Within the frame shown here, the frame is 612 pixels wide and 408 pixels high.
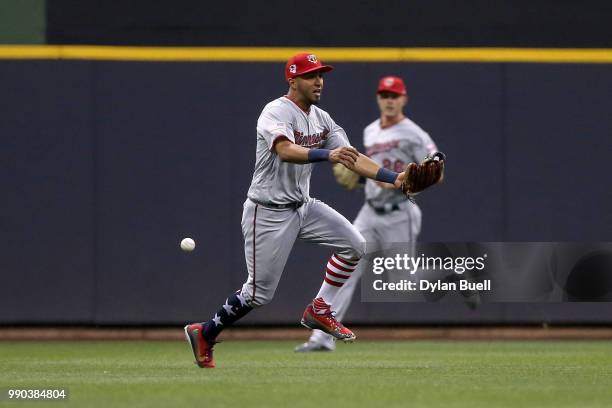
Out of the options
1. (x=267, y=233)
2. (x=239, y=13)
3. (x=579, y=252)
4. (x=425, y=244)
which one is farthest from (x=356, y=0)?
(x=267, y=233)

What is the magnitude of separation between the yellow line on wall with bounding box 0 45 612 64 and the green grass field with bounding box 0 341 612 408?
8.48 ft

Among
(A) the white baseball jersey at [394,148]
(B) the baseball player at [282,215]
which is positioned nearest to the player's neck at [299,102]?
(B) the baseball player at [282,215]

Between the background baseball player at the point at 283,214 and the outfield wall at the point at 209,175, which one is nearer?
the background baseball player at the point at 283,214

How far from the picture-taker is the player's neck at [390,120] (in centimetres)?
1111

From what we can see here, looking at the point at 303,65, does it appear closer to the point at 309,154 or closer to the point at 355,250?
the point at 309,154

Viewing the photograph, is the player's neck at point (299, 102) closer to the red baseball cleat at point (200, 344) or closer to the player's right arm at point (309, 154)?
the player's right arm at point (309, 154)

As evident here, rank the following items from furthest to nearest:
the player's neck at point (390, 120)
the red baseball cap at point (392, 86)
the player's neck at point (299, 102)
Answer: the player's neck at point (390, 120)
the red baseball cap at point (392, 86)
the player's neck at point (299, 102)

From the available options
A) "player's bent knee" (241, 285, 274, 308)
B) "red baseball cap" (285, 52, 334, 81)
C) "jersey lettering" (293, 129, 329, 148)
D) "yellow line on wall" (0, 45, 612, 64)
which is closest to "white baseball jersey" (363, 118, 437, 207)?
"yellow line on wall" (0, 45, 612, 64)

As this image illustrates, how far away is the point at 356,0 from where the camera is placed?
1202 centimetres

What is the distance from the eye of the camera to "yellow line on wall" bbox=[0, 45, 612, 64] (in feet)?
39.3

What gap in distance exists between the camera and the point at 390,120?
1112 cm

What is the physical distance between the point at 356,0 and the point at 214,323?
4.62 metres

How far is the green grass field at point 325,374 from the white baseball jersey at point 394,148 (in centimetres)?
129

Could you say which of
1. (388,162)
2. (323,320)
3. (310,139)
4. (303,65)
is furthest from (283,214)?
(388,162)
